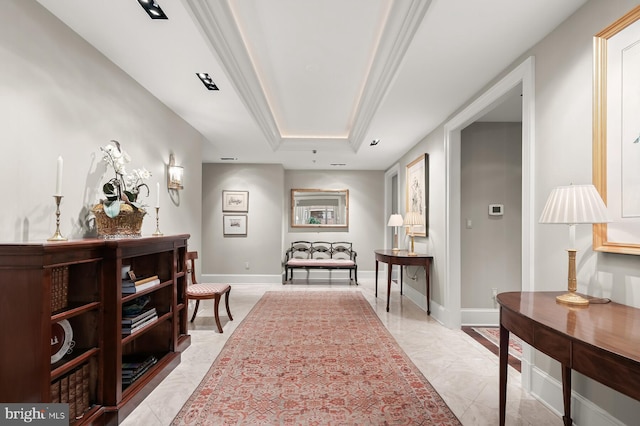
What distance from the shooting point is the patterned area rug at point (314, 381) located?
204 centimetres

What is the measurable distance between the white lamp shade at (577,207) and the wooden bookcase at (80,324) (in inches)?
94.4

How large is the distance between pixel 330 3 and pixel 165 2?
1.06 meters

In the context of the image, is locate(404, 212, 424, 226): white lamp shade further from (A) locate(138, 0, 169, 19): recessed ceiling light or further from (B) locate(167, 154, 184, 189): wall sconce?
(A) locate(138, 0, 169, 19): recessed ceiling light

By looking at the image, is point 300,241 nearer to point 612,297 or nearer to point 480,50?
point 480,50

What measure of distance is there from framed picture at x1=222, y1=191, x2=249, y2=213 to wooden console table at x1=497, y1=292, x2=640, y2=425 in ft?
18.1

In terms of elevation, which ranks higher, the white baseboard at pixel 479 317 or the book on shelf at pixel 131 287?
the book on shelf at pixel 131 287

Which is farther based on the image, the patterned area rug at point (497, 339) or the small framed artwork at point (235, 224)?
the small framed artwork at point (235, 224)

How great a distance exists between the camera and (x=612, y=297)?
1705 mm

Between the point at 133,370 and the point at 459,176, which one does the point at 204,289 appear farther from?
the point at 459,176

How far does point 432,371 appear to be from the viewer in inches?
105

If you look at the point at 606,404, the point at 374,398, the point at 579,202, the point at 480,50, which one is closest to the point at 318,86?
the point at 480,50

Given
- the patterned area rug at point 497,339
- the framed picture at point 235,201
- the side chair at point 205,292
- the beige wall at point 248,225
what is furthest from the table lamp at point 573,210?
the framed picture at point 235,201

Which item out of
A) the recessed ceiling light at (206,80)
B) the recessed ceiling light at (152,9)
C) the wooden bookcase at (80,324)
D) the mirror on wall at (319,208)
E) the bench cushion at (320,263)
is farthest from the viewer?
the mirror on wall at (319,208)

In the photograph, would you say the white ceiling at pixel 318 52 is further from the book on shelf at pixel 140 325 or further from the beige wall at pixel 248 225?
the beige wall at pixel 248 225
